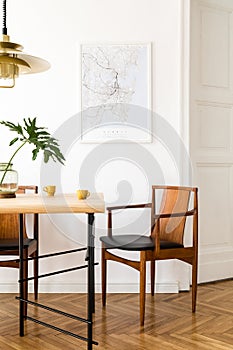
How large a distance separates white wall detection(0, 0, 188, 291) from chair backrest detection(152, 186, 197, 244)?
230 millimetres

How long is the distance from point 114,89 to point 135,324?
1761 millimetres

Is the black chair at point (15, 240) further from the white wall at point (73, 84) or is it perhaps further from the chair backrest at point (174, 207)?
the chair backrest at point (174, 207)

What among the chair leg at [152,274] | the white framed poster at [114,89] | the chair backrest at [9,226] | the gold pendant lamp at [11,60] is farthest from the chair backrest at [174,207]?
the gold pendant lamp at [11,60]

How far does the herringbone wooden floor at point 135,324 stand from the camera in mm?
2633

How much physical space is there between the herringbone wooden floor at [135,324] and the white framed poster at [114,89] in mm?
1235

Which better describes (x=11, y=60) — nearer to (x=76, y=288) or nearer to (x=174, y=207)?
(x=174, y=207)

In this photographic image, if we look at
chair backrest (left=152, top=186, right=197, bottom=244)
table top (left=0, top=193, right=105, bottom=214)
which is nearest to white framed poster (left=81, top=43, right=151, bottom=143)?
chair backrest (left=152, top=186, right=197, bottom=244)

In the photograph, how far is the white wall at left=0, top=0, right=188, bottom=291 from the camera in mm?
3652

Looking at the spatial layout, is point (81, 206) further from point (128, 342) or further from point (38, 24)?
point (38, 24)

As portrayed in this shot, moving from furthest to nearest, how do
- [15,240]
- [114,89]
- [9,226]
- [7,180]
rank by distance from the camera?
[114,89] → [9,226] → [15,240] → [7,180]

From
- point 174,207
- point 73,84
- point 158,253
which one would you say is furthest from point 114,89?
point 158,253

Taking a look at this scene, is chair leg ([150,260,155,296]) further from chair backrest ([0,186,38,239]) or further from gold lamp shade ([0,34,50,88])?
gold lamp shade ([0,34,50,88])

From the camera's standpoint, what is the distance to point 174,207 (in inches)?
134

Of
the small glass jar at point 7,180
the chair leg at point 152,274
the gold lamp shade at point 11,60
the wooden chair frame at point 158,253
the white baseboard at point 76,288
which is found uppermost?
the gold lamp shade at point 11,60
